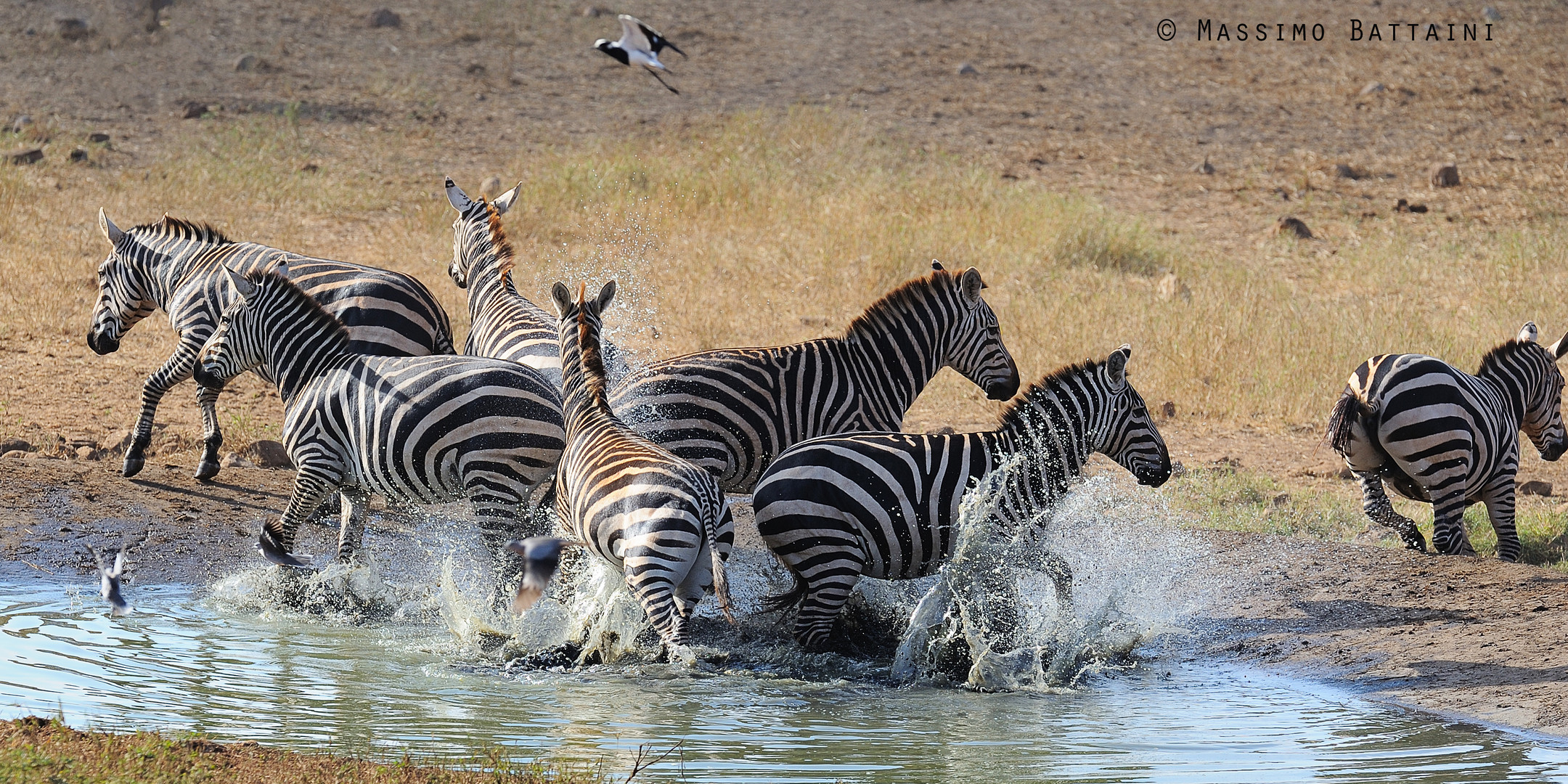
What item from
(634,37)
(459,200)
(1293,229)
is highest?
(1293,229)

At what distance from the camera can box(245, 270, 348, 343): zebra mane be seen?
7938 millimetres

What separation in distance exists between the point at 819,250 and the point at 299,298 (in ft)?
25.1

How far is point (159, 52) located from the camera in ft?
76.7

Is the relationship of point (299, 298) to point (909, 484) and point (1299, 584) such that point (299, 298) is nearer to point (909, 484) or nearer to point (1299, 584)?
point (909, 484)

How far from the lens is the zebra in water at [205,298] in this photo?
904 centimetres

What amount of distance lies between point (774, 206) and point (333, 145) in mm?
6327

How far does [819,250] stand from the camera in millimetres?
15086

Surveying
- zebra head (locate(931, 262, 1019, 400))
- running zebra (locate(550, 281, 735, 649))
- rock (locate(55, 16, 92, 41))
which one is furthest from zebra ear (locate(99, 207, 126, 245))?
rock (locate(55, 16, 92, 41))

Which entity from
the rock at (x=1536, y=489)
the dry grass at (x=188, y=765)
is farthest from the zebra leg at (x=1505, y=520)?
the dry grass at (x=188, y=765)

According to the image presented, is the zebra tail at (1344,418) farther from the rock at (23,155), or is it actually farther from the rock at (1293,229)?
the rock at (23,155)

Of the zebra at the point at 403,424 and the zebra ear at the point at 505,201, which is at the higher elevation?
the zebra ear at the point at 505,201

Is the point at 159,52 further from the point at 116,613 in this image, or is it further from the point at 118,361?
the point at 116,613

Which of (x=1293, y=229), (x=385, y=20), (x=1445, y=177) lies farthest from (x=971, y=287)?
(x=385, y=20)

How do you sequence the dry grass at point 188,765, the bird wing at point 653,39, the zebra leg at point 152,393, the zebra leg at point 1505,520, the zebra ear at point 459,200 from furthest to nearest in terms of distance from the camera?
the zebra ear at point 459,200 → the zebra leg at point 152,393 → the zebra leg at point 1505,520 → the bird wing at point 653,39 → the dry grass at point 188,765
